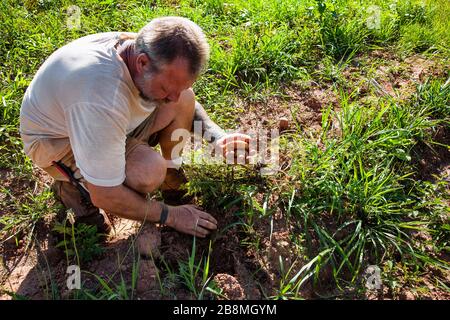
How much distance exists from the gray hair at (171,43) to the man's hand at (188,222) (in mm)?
758

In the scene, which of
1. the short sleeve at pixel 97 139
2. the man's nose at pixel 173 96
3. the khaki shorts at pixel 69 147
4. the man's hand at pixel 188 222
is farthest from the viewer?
the man's hand at pixel 188 222

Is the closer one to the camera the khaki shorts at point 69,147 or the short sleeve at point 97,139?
the short sleeve at point 97,139

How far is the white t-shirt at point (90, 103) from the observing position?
1775 mm

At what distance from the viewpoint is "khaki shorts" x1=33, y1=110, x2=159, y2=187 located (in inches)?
82.3

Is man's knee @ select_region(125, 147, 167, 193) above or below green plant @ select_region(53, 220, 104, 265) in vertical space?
above

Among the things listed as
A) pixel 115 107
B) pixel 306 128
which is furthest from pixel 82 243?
Result: pixel 306 128

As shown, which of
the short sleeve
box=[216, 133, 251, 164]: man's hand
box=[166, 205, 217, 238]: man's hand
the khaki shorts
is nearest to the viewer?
the short sleeve

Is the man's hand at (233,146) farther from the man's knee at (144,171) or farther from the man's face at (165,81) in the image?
the man's face at (165,81)

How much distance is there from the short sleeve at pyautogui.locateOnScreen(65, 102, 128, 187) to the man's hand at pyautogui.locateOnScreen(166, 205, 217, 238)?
443 millimetres

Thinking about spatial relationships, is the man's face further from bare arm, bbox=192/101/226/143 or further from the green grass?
the green grass

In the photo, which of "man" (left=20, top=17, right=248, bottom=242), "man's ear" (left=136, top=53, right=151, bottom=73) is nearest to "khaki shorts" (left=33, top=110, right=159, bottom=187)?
"man" (left=20, top=17, right=248, bottom=242)

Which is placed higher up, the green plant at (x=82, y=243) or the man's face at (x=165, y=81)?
the man's face at (x=165, y=81)

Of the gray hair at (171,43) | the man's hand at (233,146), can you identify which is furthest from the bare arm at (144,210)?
the gray hair at (171,43)
